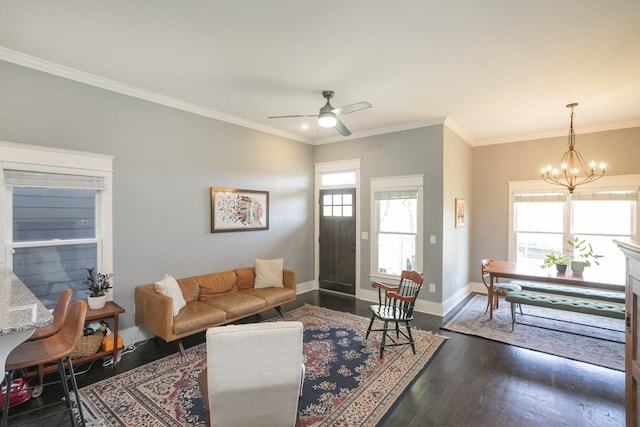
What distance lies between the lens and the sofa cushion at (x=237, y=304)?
12.1 ft

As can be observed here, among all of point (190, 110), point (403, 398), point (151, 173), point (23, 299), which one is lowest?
point (403, 398)

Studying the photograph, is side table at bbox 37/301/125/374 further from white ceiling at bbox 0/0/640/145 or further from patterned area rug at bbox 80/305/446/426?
white ceiling at bbox 0/0/640/145

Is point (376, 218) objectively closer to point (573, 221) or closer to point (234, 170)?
point (234, 170)

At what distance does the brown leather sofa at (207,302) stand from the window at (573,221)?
4.46 m

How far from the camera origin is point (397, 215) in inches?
204

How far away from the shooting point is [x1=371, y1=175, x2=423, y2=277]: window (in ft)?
16.1

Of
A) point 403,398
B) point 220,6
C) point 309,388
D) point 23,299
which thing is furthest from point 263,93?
point 403,398

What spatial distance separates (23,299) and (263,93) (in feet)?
9.71

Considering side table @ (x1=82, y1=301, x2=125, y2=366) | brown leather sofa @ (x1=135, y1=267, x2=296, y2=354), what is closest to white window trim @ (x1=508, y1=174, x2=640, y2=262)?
brown leather sofa @ (x1=135, y1=267, x2=296, y2=354)

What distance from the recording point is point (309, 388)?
8.82 feet

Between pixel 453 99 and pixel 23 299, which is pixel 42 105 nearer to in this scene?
pixel 23 299

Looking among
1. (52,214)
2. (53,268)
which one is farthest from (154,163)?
(53,268)

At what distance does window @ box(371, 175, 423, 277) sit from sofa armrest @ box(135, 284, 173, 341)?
3358 mm

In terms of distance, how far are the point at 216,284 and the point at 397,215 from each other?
122 inches
